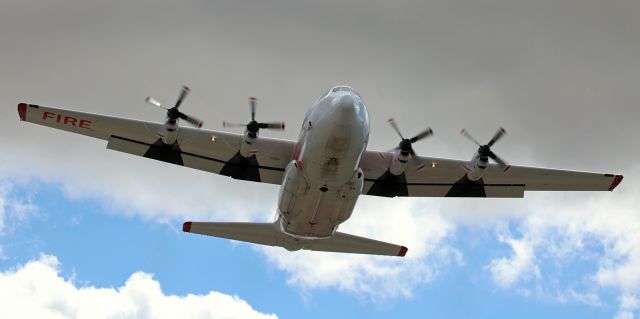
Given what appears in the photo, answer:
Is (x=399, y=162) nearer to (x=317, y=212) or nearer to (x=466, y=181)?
(x=317, y=212)

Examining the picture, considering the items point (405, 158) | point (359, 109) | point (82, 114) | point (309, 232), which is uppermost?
point (359, 109)

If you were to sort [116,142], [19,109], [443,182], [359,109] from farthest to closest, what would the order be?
[443,182] → [116,142] → [19,109] → [359,109]

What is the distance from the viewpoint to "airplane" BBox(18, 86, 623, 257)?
2569 centimetres

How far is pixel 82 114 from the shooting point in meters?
29.0

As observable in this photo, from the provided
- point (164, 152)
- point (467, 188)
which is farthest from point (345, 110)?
point (467, 188)

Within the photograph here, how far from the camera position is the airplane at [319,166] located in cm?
2569

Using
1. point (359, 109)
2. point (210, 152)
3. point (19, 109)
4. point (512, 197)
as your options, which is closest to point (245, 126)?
point (210, 152)

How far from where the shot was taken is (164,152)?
30578mm

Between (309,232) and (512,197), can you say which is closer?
(309,232)

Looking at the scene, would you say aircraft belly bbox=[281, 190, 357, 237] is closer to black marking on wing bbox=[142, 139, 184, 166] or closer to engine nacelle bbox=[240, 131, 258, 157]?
engine nacelle bbox=[240, 131, 258, 157]

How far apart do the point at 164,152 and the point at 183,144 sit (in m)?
0.89

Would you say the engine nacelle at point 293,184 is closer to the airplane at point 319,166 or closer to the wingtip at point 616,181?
the airplane at point 319,166

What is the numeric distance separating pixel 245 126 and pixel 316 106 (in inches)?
133

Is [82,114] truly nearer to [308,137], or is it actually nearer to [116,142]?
[116,142]
